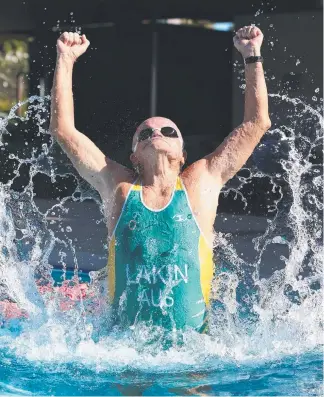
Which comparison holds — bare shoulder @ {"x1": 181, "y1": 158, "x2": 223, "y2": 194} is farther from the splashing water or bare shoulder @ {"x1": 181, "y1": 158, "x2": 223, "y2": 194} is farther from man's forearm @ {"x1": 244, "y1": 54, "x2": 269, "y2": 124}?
the splashing water

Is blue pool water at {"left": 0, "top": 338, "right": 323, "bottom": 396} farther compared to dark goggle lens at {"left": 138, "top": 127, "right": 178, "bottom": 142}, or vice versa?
dark goggle lens at {"left": 138, "top": 127, "right": 178, "bottom": 142}

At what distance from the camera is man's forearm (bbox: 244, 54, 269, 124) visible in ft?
12.1

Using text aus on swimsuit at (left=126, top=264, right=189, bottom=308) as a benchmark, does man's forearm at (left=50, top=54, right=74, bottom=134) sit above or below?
above

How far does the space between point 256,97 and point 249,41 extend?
30 cm

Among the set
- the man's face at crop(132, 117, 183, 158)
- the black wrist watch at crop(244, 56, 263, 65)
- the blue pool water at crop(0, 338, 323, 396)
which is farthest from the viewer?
the black wrist watch at crop(244, 56, 263, 65)

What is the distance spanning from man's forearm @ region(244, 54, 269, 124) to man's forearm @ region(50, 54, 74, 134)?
823 mm

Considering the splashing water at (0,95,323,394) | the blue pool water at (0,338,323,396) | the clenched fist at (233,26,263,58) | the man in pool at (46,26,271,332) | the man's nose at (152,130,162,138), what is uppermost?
the clenched fist at (233,26,263,58)

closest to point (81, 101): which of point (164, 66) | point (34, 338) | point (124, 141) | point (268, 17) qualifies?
point (164, 66)

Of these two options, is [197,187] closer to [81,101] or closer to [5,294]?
[5,294]

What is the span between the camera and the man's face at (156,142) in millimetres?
3635

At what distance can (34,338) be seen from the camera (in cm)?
396

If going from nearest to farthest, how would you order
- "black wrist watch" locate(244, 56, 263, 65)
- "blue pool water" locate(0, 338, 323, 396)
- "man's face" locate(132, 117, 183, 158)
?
"blue pool water" locate(0, 338, 323, 396) < "man's face" locate(132, 117, 183, 158) < "black wrist watch" locate(244, 56, 263, 65)

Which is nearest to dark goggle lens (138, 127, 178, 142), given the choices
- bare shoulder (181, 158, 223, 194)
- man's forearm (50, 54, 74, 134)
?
bare shoulder (181, 158, 223, 194)

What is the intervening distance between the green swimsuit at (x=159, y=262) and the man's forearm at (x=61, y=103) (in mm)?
441
